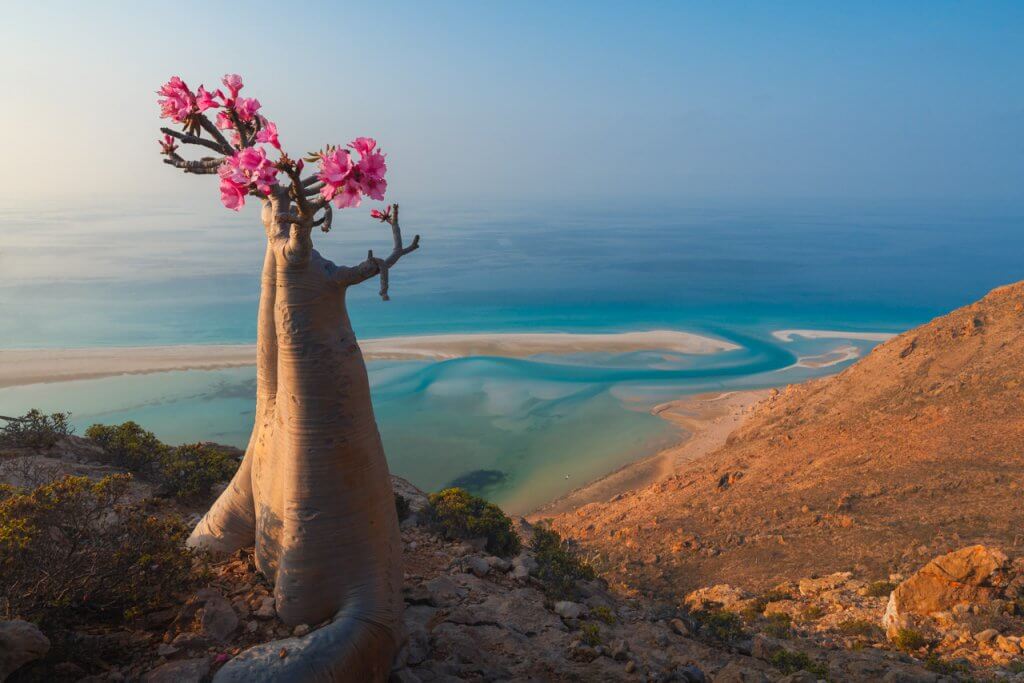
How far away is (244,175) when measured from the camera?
15.8ft

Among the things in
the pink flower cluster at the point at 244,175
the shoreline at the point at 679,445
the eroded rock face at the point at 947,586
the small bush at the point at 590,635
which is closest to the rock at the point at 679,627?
the small bush at the point at 590,635

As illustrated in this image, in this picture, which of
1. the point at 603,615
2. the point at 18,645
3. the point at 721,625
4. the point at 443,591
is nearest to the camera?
the point at 18,645

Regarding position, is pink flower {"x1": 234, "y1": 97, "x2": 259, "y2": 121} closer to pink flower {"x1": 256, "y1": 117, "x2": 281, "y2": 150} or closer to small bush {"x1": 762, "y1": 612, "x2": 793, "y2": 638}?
pink flower {"x1": 256, "y1": 117, "x2": 281, "y2": 150}

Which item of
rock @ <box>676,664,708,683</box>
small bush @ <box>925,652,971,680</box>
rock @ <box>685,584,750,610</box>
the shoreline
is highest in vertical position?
rock @ <box>676,664,708,683</box>

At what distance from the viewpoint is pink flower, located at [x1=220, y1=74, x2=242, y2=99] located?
5.78m

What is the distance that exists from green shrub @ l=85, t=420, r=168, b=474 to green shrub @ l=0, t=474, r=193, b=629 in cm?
609

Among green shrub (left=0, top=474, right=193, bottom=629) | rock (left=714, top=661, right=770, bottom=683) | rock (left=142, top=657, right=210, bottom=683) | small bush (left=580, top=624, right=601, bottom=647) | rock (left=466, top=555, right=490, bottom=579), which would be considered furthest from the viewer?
rock (left=466, top=555, right=490, bottom=579)

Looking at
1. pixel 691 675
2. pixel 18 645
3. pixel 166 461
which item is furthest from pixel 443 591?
pixel 166 461

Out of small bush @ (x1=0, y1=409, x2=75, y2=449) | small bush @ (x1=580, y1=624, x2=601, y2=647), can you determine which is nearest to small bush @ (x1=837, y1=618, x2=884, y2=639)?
small bush @ (x1=580, y1=624, x2=601, y2=647)

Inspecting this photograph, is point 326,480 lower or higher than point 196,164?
lower

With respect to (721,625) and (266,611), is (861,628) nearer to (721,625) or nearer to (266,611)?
(721,625)

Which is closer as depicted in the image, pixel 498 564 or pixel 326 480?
pixel 326 480

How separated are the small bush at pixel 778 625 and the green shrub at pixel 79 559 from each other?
9.96 metres

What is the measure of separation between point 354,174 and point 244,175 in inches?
35.1
